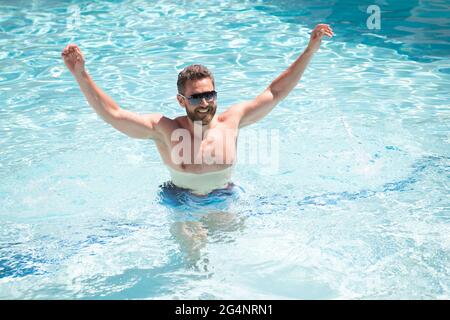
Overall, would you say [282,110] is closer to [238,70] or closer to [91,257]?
[238,70]

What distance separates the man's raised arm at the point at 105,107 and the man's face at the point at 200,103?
21cm

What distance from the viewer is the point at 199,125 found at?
4.34 m

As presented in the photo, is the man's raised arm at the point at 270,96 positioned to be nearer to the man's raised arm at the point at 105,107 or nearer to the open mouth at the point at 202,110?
the open mouth at the point at 202,110

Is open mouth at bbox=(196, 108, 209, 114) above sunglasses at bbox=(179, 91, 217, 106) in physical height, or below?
below

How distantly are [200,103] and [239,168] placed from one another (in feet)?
5.95

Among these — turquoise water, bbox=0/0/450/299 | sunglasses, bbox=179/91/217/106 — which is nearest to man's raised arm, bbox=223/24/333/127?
sunglasses, bbox=179/91/217/106

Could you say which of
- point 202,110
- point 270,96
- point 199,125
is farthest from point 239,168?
point 202,110

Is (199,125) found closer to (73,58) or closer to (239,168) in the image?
(73,58)

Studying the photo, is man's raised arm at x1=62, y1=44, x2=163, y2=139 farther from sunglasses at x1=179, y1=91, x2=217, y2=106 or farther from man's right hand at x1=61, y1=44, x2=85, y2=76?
sunglasses at x1=179, y1=91, x2=217, y2=106

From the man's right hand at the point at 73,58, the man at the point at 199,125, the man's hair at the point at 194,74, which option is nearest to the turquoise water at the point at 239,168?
the man at the point at 199,125

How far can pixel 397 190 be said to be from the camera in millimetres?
5227

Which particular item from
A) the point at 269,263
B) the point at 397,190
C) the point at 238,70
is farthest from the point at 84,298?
the point at 238,70

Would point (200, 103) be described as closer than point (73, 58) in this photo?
No

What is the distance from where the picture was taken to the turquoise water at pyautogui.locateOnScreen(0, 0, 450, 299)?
4.17 metres
